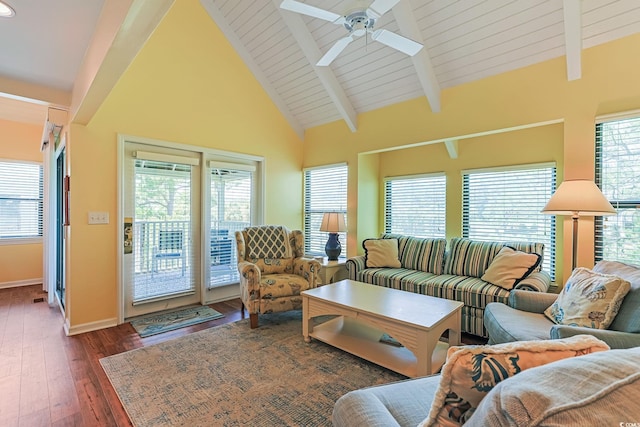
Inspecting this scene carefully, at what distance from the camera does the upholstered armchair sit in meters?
1.61

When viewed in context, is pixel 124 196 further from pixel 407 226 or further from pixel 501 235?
pixel 501 235

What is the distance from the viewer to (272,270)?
3.71m

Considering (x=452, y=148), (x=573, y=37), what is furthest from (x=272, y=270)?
(x=573, y=37)

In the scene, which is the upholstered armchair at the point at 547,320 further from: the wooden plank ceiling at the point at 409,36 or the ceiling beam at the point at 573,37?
the wooden plank ceiling at the point at 409,36

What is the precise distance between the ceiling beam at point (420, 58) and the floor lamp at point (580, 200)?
1641 mm

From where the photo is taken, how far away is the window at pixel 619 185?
8.27 feet

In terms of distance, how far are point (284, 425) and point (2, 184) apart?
609cm

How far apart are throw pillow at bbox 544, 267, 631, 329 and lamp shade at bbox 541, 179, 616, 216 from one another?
0.54 metres

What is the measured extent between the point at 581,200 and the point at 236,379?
3.03 metres

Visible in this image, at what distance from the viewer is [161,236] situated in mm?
3717

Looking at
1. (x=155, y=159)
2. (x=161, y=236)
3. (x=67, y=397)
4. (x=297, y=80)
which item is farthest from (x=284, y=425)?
(x=297, y=80)

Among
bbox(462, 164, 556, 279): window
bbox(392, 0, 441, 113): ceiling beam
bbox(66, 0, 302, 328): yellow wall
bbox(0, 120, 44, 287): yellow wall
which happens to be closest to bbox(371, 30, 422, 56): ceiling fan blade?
bbox(392, 0, 441, 113): ceiling beam

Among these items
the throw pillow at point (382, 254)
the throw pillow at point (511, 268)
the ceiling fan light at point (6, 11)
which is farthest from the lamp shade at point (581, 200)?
the ceiling fan light at point (6, 11)

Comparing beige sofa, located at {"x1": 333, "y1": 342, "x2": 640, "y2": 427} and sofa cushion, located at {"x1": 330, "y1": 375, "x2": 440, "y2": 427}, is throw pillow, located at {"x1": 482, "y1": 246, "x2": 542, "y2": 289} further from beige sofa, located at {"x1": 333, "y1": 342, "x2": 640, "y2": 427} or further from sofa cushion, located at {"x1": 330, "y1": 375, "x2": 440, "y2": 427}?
beige sofa, located at {"x1": 333, "y1": 342, "x2": 640, "y2": 427}
